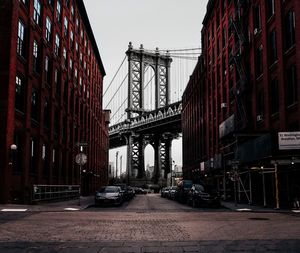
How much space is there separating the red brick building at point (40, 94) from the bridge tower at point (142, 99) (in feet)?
168

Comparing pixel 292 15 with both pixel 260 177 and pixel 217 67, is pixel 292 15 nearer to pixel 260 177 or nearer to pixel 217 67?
pixel 260 177

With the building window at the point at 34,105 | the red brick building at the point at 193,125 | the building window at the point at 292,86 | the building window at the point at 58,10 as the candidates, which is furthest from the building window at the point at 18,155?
the red brick building at the point at 193,125

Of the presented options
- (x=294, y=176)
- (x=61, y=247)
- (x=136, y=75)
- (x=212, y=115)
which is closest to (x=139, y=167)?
(x=136, y=75)

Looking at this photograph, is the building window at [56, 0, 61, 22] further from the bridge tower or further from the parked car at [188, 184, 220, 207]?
the bridge tower

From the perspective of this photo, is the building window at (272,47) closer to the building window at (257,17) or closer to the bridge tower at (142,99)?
the building window at (257,17)

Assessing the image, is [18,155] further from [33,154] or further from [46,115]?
[46,115]

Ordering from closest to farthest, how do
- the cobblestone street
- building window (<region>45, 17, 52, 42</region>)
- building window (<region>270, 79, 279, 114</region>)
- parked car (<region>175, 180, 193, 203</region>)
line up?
the cobblestone street < building window (<region>270, 79, 279, 114</region>) < building window (<region>45, 17, 52, 42</region>) < parked car (<region>175, 180, 193, 203</region>)

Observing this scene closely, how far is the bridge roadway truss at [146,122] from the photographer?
10044 cm

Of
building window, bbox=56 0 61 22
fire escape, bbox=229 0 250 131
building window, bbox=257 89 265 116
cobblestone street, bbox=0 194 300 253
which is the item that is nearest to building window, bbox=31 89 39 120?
building window, bbox=56 0 61 22

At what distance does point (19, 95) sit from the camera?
97.4ft

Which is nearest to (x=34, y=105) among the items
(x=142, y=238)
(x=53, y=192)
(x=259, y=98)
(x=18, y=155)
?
(x=18, y=155)

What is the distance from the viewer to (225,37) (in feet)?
160

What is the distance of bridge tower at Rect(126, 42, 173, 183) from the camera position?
109938mm

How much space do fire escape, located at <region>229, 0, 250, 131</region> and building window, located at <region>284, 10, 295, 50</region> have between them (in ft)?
27.8
